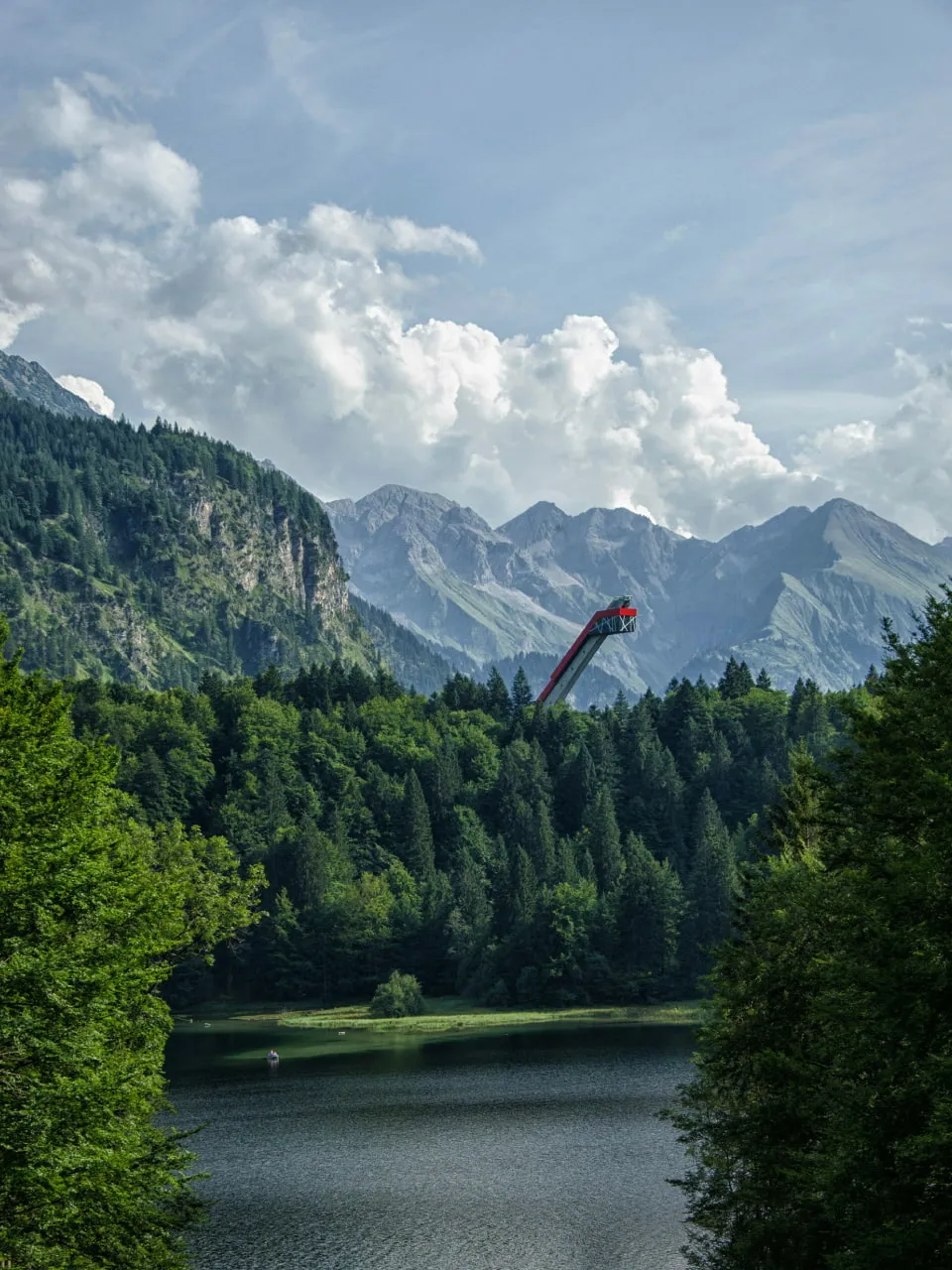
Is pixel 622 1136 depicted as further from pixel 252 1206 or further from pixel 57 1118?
pixel 57 1118

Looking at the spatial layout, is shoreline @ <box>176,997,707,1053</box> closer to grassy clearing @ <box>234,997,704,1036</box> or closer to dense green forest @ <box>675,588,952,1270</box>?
grassy clearing @ <box>234,997,704,1036</box>

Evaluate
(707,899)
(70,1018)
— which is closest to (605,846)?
(707,899)

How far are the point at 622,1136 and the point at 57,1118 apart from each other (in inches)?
2232

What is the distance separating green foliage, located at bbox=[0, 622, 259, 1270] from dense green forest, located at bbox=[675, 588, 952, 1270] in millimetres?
18845

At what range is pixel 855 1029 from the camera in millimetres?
35906

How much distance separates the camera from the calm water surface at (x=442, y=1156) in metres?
61.9

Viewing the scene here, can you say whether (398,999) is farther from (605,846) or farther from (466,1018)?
(605,846)

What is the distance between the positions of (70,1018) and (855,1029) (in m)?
20.6

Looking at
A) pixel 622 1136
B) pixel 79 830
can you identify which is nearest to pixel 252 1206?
pixel 622 1136

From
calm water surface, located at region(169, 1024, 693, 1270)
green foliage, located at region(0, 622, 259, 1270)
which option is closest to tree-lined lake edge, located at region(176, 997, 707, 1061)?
calm water surface, located at region(169, 1024, 693, 1270)

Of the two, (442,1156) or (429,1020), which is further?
(429,1020)

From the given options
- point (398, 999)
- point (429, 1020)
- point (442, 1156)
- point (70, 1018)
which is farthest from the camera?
point (398, 999)

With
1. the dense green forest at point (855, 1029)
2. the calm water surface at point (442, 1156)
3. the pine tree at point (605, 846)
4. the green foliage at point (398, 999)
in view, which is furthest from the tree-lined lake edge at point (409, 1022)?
the dense green forest at point (855, 1029)

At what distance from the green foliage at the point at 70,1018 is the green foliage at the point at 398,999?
113 m
